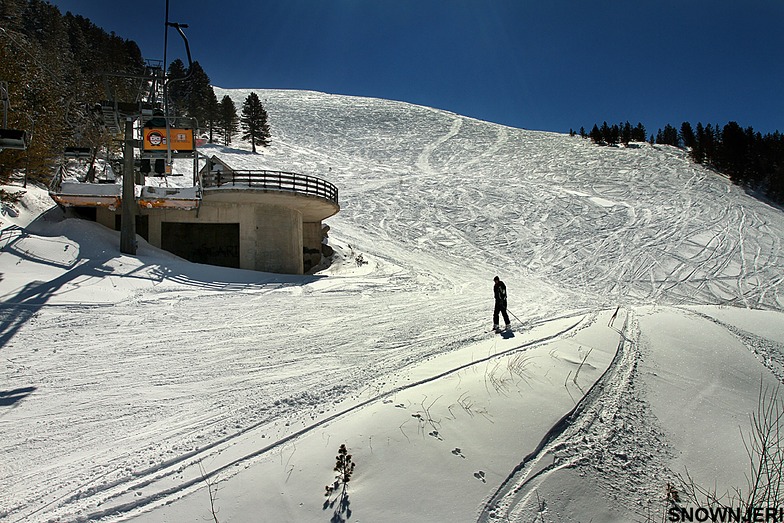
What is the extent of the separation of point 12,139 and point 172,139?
5.18 meters

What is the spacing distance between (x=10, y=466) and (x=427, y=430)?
445 centimetres

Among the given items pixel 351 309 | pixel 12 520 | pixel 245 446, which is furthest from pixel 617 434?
pixel 351 309

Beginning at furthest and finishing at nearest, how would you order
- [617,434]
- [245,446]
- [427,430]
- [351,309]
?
1. [351,309]
2. [617,434]
3. [427,430]
4. [245,446]

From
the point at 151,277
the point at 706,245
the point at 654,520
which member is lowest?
the point at 654,520

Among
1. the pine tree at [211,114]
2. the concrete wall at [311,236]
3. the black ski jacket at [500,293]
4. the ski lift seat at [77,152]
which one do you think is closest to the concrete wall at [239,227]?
the ski lift seat at [77,152]

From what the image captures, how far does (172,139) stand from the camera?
14.7 metres

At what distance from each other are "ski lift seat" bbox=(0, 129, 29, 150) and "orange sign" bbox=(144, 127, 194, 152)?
15.0 feet

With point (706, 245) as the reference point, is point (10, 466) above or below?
below

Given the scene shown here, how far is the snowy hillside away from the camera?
4.11 metres

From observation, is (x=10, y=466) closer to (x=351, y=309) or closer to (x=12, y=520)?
(x=12, y=520)

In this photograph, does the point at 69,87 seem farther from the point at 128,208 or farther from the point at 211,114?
the point at 211,114

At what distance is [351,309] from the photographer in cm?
1315

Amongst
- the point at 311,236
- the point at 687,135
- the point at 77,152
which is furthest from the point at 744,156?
the point at 77,152

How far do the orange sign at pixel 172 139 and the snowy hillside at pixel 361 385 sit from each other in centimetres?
432
